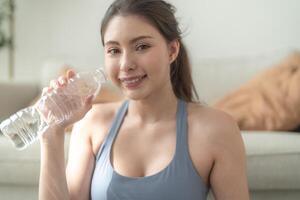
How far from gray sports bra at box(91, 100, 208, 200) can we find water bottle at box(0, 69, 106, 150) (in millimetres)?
147

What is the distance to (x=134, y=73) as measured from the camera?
1004 millimetres

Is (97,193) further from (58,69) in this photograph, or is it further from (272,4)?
(272,4)

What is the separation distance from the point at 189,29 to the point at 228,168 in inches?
63.5

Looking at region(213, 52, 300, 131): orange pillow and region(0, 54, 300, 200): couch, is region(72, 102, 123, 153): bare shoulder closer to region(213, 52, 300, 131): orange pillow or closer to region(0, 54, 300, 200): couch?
region(0, 54, 300, 200): couch

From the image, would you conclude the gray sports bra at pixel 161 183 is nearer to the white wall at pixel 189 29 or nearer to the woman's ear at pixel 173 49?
the woman's ear at pixel 173 49

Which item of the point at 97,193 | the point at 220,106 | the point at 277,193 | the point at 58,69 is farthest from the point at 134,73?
the point at 58,69

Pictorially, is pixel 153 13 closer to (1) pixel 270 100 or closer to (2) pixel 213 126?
(2) pixel 213 126

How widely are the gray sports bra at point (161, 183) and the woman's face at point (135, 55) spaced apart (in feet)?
0.48

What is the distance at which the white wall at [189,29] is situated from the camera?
7.97ft

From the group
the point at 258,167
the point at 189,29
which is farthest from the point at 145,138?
the point at 189,29

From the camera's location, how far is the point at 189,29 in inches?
101

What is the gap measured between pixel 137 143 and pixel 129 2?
0.33m

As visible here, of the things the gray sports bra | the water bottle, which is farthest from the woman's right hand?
the gray sports bra

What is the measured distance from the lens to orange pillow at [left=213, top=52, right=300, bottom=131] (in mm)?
1816
